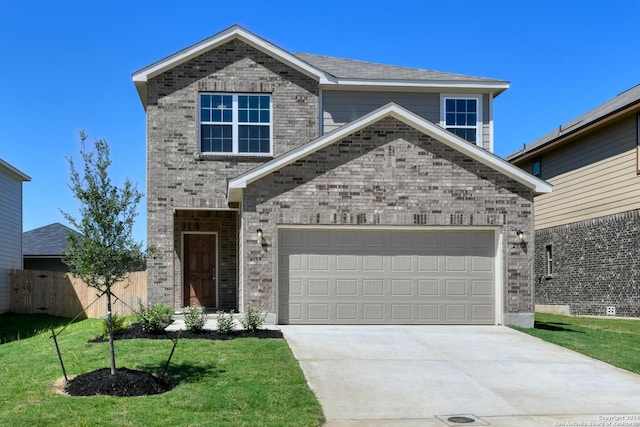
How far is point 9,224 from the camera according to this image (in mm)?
26531

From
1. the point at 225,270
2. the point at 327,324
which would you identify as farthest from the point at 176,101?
the point at 327,324

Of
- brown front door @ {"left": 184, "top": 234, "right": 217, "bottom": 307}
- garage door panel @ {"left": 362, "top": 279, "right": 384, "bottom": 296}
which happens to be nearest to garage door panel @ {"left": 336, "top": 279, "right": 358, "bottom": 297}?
garage door panel @ {"left": 362, "top": 279, "right": 384, "bottom": 296}

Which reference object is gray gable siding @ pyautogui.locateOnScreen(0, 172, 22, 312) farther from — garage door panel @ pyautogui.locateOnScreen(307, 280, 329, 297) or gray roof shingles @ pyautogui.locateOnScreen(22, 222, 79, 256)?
garage door panel @ pyautogui.locateOnScreen(307, 280, 329, 297)

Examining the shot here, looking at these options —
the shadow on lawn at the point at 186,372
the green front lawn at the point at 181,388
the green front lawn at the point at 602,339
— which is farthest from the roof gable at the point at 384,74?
the shadow on lawn at the point at 186,372

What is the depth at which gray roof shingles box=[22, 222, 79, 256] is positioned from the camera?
1220 inches

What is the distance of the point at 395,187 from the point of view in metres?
14.9

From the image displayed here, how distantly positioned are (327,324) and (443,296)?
9.13 ft

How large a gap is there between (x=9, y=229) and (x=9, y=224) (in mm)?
206

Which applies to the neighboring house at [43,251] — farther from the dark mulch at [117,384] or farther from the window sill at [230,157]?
the dark mulch at [117,384]

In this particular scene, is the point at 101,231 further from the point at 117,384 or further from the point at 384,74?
the point at 384,74

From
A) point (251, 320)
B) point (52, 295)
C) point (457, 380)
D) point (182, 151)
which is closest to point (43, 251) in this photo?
point (52, 295)

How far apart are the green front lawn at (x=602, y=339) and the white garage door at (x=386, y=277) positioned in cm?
160

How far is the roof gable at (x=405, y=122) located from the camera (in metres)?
14.4

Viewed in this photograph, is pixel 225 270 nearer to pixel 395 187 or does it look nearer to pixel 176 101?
pixel 176 101
